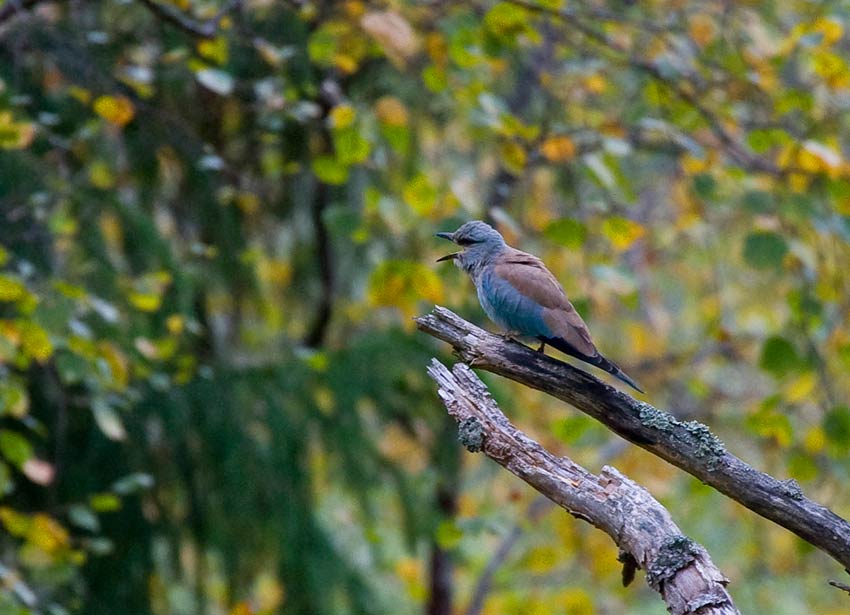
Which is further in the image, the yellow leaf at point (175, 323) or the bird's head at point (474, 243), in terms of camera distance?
the yellow leaf at point (175, 323)

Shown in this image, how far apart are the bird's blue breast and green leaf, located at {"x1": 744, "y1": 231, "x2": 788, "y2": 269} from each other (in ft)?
5.74

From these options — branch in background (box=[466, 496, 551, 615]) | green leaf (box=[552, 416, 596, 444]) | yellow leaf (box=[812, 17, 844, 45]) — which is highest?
yellow leaf (box=[812, 17, 844, 45])

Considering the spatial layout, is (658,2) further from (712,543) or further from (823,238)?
(712,543)

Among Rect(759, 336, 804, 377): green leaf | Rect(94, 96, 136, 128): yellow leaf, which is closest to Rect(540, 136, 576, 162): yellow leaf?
Rect(759, 336, 804, 377): green leaf

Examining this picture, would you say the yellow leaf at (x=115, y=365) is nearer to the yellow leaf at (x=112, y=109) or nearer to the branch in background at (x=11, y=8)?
the yellow leaf at (x=112, y=109)

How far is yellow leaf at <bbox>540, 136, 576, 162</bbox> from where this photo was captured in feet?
17.2

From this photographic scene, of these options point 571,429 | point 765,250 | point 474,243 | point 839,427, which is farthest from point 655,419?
point 839,427

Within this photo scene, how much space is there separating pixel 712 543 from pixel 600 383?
22.9ft

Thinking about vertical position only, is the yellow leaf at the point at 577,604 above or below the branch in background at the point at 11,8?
below

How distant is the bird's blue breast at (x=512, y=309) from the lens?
3658 millimetres

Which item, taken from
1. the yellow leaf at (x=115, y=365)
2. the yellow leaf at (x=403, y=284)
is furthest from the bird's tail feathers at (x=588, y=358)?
the yellow leaf at (x=115, y=365)

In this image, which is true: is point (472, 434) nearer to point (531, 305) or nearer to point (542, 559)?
point (531, 305)

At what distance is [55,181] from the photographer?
4844 millimetres

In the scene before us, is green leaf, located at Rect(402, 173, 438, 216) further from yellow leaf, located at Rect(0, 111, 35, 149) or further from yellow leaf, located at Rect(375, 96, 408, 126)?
yellow leaf, located at Rect(0, 111, 35, 149)
